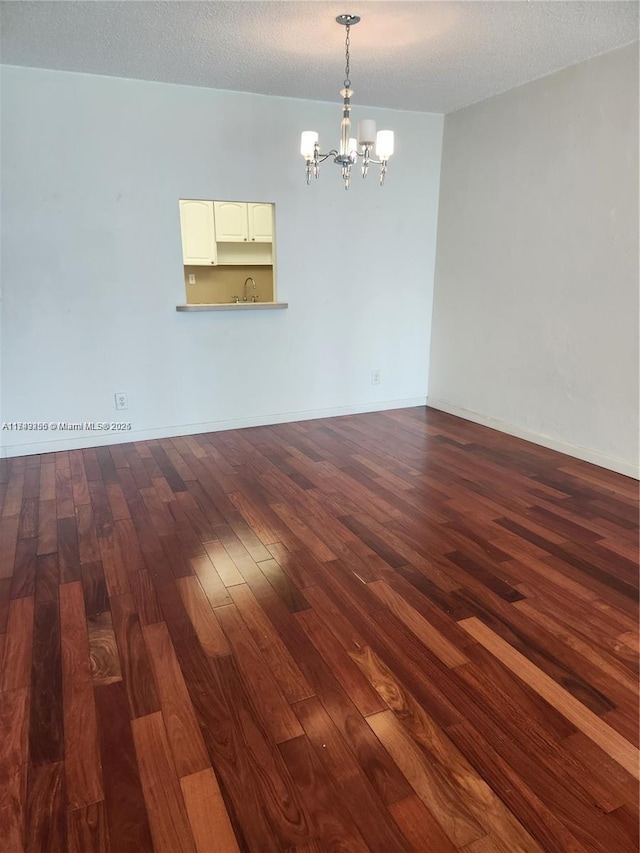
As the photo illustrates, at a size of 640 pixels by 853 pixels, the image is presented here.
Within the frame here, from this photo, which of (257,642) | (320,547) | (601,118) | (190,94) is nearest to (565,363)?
(601,118)

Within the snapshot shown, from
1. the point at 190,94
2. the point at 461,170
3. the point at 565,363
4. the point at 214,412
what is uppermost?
the point at 190,94

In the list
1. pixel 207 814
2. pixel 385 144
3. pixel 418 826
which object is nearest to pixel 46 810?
pixel 207 814

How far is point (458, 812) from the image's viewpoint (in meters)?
1.32

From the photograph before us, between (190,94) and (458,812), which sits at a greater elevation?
(190,94)

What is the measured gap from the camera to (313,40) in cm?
301

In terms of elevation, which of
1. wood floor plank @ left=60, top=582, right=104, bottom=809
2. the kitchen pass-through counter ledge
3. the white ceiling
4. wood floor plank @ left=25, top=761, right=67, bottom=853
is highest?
the white ceiling

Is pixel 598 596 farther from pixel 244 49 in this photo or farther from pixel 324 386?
pixel 244 49

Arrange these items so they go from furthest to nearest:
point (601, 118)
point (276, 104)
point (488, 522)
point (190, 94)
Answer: point (276, 104) → point (190, 94) → point (601, 118) → point (488, 522)

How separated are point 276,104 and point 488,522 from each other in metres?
3.40

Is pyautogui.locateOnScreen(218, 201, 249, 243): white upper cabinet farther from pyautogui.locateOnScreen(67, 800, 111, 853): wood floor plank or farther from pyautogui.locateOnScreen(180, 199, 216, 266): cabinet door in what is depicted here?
pyautogui.locateOnScreen(67, 800, 111, 853): wood floor plank

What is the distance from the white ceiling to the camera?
2.64m

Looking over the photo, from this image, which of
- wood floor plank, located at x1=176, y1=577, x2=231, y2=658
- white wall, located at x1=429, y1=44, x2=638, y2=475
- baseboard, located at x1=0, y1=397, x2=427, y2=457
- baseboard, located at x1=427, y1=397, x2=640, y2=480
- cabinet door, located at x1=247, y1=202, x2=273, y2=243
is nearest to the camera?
wood floor plank, located at x1=176, y1=577, x2=231, y2=658

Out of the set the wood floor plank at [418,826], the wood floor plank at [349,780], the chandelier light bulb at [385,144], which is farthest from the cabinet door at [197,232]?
the wood floor plank at [418,826]

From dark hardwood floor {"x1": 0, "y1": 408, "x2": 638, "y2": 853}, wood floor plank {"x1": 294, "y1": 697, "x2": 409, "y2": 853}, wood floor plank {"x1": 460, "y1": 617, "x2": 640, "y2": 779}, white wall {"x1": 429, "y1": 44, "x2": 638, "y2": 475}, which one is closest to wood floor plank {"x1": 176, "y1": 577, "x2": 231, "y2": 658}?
dark hardwood floor {"x1": 0, "y1": 408, "x2": 638, "y2": 853}
